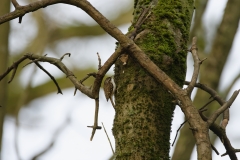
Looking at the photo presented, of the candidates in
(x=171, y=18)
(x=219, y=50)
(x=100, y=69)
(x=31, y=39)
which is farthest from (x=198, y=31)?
(x=100, y=69)

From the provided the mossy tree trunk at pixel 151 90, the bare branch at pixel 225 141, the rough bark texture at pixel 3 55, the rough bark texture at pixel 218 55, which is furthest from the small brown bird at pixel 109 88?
the rough bark texture at pixel 218 55

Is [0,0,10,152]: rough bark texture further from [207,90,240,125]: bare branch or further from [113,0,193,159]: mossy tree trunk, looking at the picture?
[207,90,240,125]: bare branch

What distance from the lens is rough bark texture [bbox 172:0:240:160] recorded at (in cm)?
321

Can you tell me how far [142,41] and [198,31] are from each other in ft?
7.69

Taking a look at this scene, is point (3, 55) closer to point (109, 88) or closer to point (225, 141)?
point (109, 88)

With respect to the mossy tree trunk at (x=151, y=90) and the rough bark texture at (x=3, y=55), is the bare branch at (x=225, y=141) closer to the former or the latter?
the mossy tree trunk at (x=151, y=90)

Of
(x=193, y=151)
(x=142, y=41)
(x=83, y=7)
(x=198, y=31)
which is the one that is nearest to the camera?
(x=83, y=7)

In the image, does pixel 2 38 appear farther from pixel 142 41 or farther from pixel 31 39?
pixel 31 39

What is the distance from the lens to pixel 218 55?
328cm

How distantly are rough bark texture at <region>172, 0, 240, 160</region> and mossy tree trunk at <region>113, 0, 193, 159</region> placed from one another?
1.84m

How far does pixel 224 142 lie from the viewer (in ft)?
4.26

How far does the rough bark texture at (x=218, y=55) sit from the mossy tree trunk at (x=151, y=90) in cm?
184

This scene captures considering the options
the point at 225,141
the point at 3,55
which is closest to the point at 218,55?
the point at 3,55

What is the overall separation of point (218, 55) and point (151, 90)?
2.11 m
